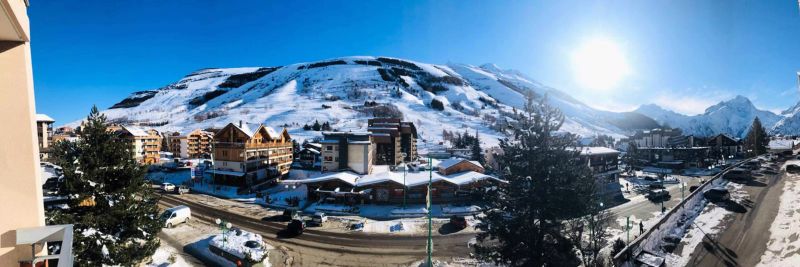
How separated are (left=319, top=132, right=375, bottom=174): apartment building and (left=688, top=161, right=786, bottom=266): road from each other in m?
37.4

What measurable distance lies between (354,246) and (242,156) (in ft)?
107

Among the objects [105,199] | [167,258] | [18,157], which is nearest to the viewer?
[18,157]

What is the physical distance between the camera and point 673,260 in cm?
1900

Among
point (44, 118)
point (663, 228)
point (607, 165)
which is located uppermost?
point (44, 118)

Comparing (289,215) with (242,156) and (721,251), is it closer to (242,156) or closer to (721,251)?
(242,156)

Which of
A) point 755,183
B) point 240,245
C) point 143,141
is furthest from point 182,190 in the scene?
point 755,183

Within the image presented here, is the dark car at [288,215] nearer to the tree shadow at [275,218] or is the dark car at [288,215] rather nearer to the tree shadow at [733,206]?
the tree shadow at [275,218]

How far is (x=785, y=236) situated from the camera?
21.7 meters

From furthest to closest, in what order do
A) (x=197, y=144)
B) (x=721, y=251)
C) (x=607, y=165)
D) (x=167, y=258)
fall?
(x=197, y=144), (x=607, y=165), (x=167, y=258), (x=721, y=251)

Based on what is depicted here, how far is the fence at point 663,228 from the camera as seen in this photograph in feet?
58.2

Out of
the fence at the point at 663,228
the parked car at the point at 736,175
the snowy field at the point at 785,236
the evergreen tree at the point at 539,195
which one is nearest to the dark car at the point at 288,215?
the evergreen tree at the point at 539,195

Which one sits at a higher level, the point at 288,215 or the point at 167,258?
the point at 167,258

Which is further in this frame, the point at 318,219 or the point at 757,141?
the point at 757,141

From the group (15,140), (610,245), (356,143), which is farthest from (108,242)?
(356,143)
